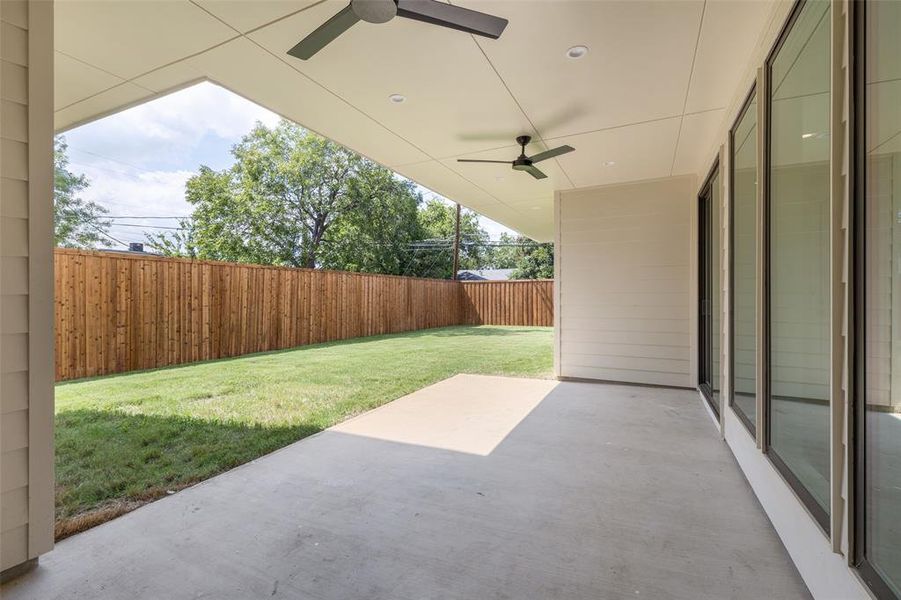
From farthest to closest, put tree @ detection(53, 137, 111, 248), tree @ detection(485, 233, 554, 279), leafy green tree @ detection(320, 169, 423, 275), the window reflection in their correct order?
tree @ detection(485, 233, 554, 279), leafy green tree @ detection(320, 169, 423, 275), tree @ detection(53, 137, 111, 248), the window reflection

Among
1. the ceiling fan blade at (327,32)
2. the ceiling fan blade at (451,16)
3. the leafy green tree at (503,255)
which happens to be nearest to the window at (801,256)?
the ceiling fan blade at (451,16)

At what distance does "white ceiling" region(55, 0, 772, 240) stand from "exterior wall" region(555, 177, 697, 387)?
1.06m

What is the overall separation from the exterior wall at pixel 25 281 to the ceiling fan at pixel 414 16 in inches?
43.2

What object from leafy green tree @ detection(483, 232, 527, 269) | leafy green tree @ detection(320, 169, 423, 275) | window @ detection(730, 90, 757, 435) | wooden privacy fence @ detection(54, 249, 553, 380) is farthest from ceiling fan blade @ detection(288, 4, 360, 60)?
leafy green tree @ detection(483, 232, 527, 269)

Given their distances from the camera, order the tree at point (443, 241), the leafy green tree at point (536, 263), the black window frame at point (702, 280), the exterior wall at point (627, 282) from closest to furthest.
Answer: the black window frame at point (702, 280)
the exterior wall at point (627, 282)
the tree at point (443, 241)
the leafy green tree at point (536, 263)

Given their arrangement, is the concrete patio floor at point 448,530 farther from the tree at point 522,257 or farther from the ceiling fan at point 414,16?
the tree at point 522,257

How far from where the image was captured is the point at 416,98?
9.84 ft

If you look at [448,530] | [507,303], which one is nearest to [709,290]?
[448,530]

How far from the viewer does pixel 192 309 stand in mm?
6285

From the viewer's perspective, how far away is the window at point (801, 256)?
1562 mm

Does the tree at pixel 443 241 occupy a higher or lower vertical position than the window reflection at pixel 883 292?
higher

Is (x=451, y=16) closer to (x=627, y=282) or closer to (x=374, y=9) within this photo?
(x=374, y=9)

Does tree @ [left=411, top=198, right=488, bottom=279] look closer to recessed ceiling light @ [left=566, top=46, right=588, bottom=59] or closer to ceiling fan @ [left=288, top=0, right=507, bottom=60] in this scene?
recessed ceiling light @ [left=566, top=46, right=588, bottom=59]

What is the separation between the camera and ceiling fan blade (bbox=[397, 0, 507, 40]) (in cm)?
183
